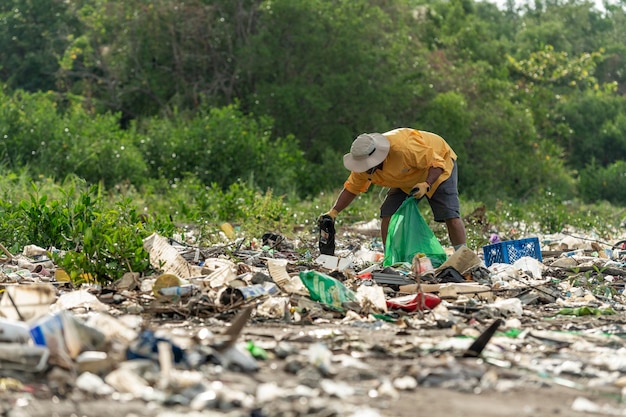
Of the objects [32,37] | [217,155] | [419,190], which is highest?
[32,37]

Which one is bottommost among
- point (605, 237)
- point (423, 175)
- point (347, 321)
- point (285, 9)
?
point (605, 237)

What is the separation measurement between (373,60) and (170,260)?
1524 cm

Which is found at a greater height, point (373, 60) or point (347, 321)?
point (373, 60)

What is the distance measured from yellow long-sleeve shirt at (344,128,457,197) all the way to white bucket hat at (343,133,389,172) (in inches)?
2.9

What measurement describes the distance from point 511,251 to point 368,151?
1.39m

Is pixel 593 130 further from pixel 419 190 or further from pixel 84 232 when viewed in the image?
pixel 84 232

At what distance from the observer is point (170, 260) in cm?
641

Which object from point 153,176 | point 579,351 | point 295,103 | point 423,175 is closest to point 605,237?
point 423,175

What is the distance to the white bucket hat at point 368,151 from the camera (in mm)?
Result: 7430

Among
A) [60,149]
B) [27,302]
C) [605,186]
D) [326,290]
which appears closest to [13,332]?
[27,302]

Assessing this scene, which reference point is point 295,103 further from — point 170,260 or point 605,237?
point 170,260

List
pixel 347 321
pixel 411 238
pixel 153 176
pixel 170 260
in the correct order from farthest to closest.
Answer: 1. pixel 153 176
2. pixel 411 238
3. pixel 170 260
4. pixel 347 321

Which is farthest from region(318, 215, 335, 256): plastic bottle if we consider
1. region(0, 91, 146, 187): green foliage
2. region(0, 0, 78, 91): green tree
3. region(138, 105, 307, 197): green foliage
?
region(0, 0, 78, 91): green tree

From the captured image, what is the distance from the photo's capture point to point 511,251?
7750 millimetres
